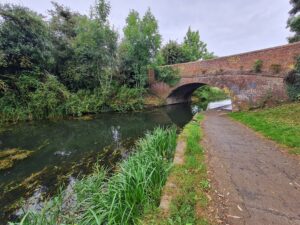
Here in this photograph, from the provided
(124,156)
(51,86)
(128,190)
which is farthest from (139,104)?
(128,190)

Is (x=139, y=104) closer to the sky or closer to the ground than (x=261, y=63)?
closer to the ground

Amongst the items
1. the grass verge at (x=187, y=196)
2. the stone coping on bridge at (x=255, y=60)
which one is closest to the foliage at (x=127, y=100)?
the stone coping on bridge at (x=255, y=60)

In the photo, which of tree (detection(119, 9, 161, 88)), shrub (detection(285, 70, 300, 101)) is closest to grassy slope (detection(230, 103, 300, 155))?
shrub (detection(285, 70, 300, 101))

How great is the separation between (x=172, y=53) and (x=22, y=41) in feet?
59.0

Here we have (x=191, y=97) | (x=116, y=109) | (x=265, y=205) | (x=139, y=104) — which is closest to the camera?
(x=265, y=205)

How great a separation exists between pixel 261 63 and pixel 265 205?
9554mm

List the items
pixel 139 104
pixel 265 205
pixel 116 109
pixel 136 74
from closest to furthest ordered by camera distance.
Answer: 1. pixel 265 205
2. pixel 116 109
3. pixel 139 104
4. pixel 136 74

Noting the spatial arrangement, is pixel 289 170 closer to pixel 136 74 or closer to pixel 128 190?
pixel 128 190

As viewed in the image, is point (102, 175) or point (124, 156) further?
Result: point (124, 156)

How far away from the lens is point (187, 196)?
2.45m

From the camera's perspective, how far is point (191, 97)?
880 inches

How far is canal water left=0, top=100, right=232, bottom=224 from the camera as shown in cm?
394

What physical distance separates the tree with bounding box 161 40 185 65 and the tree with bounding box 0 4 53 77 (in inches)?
619

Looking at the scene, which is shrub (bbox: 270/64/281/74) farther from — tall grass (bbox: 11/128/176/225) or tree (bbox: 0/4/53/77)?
tree (bbox: 0/4/53/77)
